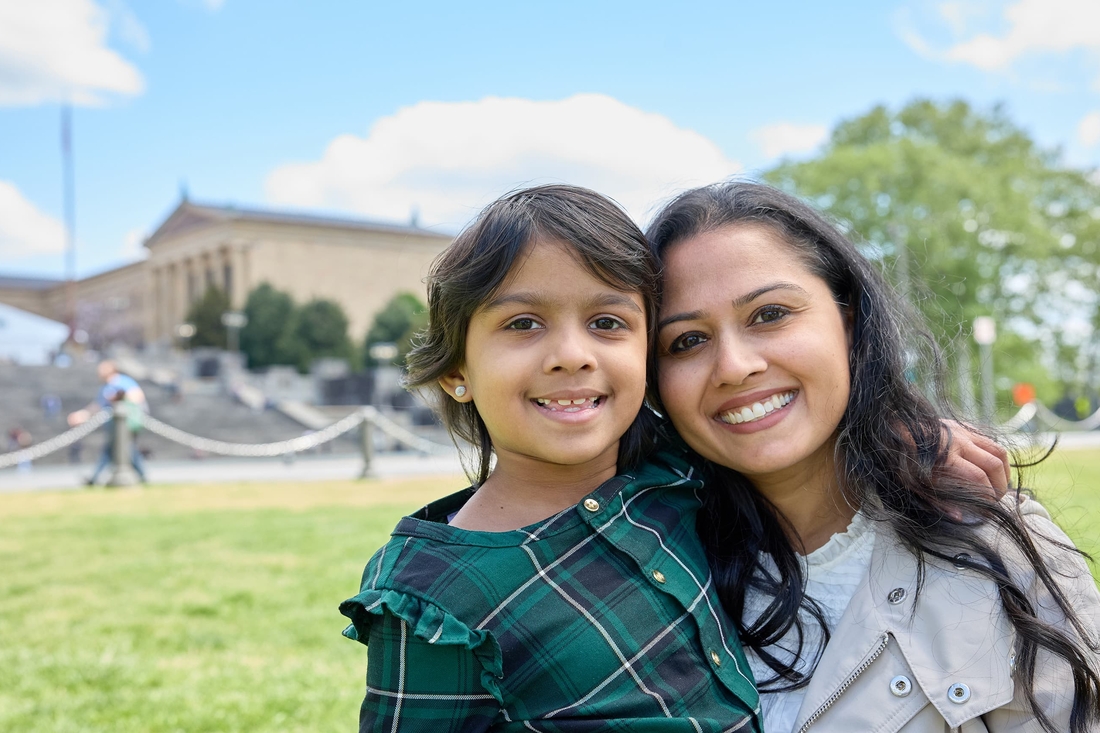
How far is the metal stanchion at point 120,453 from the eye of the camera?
13.4 metres

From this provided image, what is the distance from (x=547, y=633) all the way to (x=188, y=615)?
431 centimetres

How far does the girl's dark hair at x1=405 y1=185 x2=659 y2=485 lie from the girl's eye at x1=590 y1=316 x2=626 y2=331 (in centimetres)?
7

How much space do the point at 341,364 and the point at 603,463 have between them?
126 feet

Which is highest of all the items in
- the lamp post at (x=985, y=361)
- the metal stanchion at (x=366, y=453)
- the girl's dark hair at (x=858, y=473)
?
the girl's dark hair at (x=858, y=473)

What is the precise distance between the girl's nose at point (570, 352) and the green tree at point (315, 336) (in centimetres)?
5167

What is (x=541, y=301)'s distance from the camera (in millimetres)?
1899

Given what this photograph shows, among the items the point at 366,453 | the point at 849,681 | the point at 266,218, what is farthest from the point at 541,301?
the point at 266,218

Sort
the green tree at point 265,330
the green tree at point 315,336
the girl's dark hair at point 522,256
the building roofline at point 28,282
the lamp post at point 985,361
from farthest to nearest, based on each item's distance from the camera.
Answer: the building roofline at point 28,282 → the green tree at point 265,330 → the green tree at point 315,336 → the lamp post at point 985,361 → the girl's dark hair at point 522,256

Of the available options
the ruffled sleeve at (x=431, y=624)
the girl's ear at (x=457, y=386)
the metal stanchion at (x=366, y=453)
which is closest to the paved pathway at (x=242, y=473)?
the metal stanchion at (x=366, y=453)

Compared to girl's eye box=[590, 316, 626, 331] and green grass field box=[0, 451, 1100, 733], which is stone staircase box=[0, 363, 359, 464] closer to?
green grass field box=[0, 451, 1100, 733]

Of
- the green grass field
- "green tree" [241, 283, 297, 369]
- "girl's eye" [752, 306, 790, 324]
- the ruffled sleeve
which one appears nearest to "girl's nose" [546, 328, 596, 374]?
"girl's eye" [752, 306, 790, 324]

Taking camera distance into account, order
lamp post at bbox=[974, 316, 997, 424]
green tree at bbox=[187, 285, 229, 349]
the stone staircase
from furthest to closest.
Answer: green tree at bbox=[187, 285, 229, 349] < the stone staircase < lamp post at bbox=[974, 316, 997, 424]

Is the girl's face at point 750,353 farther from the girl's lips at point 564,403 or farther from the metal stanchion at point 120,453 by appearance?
the metal stanchion at point 120,453

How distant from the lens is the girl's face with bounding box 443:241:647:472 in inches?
73.5
